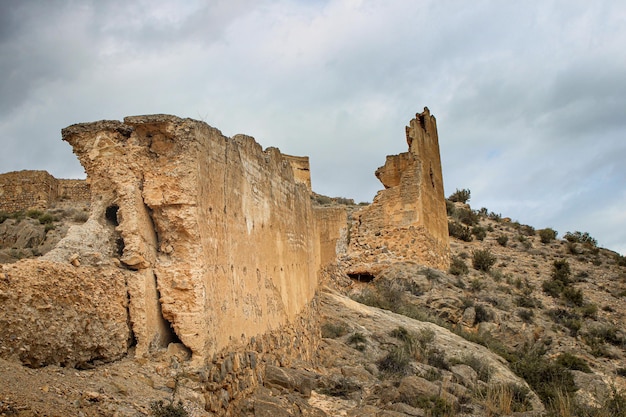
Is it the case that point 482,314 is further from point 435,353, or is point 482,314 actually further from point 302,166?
point 302,166

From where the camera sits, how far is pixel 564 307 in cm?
1948

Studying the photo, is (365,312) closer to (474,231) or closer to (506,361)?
(506,361)

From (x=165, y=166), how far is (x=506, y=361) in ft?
31.9

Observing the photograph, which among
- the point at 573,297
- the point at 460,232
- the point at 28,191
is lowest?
the point at 573,297

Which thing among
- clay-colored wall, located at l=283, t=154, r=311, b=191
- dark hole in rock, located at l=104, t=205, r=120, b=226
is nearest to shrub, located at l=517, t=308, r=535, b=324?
clay-colored wall, located at l=283, t=154, r=311, b=191

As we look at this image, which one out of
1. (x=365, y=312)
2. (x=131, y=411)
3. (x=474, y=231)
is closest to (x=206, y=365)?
(x=131, y=411)

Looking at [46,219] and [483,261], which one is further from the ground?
[46,219]

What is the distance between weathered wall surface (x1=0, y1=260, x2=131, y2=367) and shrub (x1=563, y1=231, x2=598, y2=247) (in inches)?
A: 1050

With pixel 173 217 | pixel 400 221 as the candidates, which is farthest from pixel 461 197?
pixel 173 217

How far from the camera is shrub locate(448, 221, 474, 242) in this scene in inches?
1032

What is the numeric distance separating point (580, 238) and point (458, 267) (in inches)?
416

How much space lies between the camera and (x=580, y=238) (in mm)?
29094

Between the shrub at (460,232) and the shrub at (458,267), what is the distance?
351 cm

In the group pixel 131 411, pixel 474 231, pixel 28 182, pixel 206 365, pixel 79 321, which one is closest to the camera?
pixel 131 411
